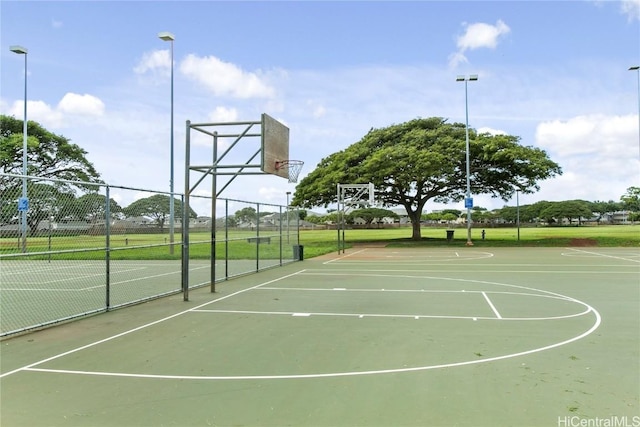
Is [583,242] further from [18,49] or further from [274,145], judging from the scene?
[18,49]

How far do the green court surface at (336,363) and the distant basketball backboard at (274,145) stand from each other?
3.05 metres

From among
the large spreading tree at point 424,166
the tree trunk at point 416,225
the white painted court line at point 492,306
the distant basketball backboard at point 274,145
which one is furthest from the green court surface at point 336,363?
the tree trunk at point 416,225

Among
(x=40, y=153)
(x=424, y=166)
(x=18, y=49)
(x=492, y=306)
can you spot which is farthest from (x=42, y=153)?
(x=492, y=306)

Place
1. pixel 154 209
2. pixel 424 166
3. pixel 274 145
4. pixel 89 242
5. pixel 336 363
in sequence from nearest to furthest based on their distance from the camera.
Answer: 1. pixel 336 363
2. pixel 89 242
3. pixel 274 145
4. pixel 154 209
5. pixel 424 166

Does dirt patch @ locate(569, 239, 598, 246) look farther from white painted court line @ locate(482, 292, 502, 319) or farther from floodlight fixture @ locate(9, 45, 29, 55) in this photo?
floodlight fixture @ locate(9, 45, 29, 55)

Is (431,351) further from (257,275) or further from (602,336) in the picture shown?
(257,275)

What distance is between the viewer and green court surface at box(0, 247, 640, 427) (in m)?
4.38

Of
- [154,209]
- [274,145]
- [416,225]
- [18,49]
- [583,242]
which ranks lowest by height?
[583,242]

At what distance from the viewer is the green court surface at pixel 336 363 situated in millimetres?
4375

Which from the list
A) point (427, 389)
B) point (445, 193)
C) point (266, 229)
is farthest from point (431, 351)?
point (445, 193)

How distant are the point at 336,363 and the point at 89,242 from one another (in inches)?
242

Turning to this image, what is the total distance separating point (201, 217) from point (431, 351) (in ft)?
27.1

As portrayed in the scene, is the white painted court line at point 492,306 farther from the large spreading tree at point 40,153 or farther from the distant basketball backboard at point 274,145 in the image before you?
the large spreading tree at point 40,153

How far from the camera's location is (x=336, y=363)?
588 centimetres
